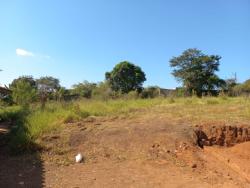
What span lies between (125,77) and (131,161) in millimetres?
26964

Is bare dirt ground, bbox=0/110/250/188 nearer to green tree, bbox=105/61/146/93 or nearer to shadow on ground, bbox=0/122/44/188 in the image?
shadow on ground, bbox=0/122/44/188

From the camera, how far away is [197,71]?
31109mm

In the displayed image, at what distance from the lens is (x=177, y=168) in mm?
6414

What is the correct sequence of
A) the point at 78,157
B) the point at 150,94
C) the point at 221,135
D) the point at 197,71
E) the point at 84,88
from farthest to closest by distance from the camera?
the point at 84,88 → the point at 197,71 → the point at 150,94 → the point at 221,135 → the point at 78,157

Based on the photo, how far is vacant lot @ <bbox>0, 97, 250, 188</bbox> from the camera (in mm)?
5824

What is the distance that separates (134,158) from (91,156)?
90 centimetres

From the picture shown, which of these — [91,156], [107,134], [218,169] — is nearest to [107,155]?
[91,156]

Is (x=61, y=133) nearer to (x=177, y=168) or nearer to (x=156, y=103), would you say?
(x=177, y=168)

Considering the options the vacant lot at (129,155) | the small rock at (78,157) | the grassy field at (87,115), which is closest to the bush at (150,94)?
the grassy field at (87,115)

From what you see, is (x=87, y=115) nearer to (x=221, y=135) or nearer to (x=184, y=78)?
(x=221, y=135)

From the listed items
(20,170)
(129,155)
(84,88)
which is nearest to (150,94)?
(84,88)

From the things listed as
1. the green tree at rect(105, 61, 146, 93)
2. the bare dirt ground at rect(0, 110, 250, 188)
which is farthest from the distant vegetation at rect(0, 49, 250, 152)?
the bare dirt ground at rect(0, 110, 250, 188)

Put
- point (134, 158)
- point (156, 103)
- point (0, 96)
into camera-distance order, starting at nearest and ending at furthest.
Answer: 1. point (134, 158)
2. point (156, 103)
3. point (0, 96)

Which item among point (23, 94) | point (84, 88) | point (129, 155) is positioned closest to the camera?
point (129, 155)
